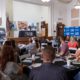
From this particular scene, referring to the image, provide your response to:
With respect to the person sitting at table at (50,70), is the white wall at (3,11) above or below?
above

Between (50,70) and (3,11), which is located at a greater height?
(3,11)

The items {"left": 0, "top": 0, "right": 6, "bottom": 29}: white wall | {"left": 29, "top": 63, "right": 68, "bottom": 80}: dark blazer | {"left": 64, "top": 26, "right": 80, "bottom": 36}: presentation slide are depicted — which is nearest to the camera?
{"left": 29, "top": 63, "right": 68, "bottom": 80}: dark blazer

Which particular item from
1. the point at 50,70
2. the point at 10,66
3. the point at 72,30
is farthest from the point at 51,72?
the point at 72,30

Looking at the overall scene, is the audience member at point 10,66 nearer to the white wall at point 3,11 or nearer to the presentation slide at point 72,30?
the white wall at point 3,11

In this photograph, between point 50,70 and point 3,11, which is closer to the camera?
point 50,70

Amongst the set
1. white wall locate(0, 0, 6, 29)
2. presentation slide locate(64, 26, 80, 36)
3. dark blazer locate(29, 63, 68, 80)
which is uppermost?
white wall locate(0, 0, 6, 29)

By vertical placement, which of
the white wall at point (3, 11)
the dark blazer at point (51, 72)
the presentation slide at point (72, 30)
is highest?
the white wall at point (3, 11)

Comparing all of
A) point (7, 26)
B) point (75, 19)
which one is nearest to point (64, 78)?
point (7, 26)

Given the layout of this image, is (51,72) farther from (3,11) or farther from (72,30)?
(72,30)

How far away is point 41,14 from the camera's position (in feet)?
50.2

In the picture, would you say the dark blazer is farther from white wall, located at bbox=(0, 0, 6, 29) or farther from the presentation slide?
the presentation slide

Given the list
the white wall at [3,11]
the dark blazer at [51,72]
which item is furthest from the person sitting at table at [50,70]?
the white wall at [3,11]

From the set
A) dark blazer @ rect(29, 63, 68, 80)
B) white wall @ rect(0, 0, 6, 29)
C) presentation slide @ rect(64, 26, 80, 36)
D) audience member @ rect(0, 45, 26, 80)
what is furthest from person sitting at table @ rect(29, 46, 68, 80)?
presentation slide @ rect(64, 26, 80, 36)

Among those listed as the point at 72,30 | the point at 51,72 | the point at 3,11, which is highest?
the point at 3,11
